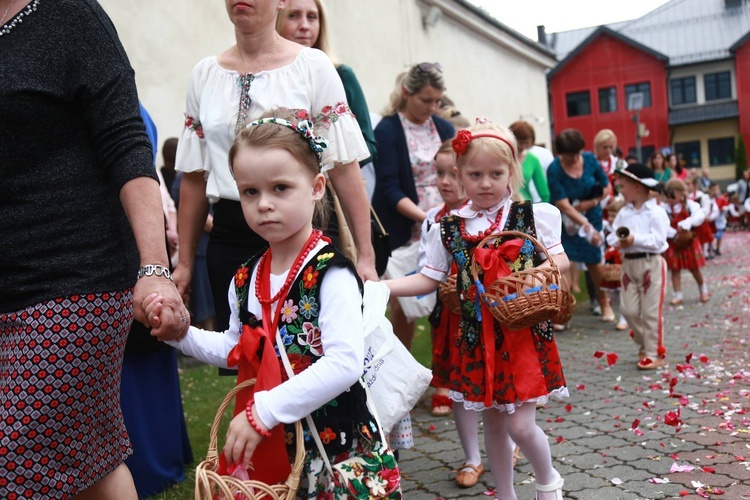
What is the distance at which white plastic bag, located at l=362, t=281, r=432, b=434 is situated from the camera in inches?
102

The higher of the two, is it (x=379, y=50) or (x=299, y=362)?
(x=379, y=50)

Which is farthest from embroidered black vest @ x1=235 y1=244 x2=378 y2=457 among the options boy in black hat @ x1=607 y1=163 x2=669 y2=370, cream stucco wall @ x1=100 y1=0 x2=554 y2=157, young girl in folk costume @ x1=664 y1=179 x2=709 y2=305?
young girl in folk costume @ x1=664 y1=179 x2=709 y2=305

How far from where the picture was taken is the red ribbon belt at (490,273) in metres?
3.34

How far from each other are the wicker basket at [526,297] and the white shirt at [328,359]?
1.01 m

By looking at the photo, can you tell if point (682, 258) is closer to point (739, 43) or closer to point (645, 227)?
point (645, 227)

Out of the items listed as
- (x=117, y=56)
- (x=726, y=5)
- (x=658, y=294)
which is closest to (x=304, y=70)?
(x=117, y=56)

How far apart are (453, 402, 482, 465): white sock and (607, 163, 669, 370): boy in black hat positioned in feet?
9.63

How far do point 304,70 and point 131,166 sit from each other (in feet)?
3.47

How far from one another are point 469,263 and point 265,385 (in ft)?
4.95

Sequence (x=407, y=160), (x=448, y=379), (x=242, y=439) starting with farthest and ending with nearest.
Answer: (x=407, y=160) < (x=448, y=379) < (x=242, y=439)

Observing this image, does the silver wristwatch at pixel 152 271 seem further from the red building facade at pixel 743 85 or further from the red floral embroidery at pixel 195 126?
the red building facade at pixel 743 85

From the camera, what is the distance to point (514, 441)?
3426 millimetres

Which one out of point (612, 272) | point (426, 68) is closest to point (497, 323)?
point (426, 68)

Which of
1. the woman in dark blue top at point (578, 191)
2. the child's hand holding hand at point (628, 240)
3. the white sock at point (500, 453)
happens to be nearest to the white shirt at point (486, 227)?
the white sock at point (500, 453)
